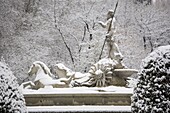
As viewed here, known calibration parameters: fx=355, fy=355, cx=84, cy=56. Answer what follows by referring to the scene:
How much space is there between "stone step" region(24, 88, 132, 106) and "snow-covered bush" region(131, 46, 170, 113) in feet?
17.6

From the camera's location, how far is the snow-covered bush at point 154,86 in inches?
190

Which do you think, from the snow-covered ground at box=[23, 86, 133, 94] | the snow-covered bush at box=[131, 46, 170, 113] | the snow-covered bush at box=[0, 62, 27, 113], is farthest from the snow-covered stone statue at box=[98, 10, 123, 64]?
the snow-covered bush at box=[0, 62, 27, 113]

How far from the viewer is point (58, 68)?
41.2 ft

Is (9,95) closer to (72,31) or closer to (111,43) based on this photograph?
(111,43)

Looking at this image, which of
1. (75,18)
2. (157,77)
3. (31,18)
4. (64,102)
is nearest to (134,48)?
(75,18)

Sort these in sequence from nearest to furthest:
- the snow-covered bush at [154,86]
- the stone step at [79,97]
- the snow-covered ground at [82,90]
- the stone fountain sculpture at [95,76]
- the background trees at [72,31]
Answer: the snow-covered bush at [154,86], the stone step at [79,97], the snow-covered ground at [82,90], the stone fountain sculpture at [95,76], the background trees at [72,31]

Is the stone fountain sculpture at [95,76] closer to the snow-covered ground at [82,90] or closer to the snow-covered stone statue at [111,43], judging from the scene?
the snow-covered stone statue at [111,43]

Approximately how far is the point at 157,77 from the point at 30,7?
66.6 feet

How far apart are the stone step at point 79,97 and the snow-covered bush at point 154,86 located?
535cm

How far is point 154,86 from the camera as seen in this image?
4910 mm

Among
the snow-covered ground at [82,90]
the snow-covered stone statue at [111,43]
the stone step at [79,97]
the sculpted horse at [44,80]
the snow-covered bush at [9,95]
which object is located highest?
the snow-covered stone statue at [111,43]

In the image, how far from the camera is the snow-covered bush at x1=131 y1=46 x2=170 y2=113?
4836 mm

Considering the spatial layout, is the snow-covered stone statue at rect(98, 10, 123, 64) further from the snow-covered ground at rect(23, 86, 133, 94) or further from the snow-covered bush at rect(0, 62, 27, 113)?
the snow-covered bush at rect(0, 62, 27, 113)

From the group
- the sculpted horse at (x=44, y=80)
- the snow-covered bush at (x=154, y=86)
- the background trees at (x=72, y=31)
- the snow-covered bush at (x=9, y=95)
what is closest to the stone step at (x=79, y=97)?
the sculpted horse at (x=44, y=80)
